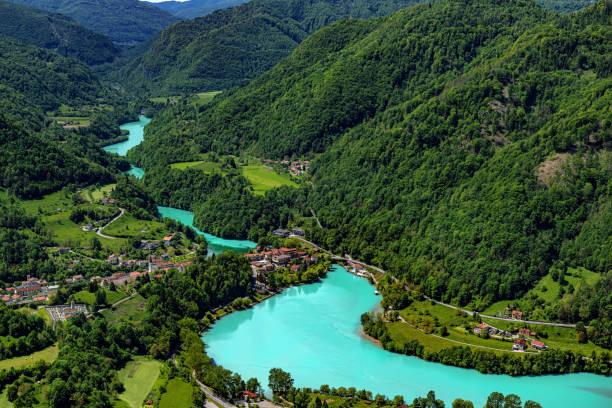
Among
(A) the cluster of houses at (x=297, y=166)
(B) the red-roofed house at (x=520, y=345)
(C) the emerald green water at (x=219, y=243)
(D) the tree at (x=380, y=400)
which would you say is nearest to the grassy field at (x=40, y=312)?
(C) the emerald green water at (x=219, y=243)

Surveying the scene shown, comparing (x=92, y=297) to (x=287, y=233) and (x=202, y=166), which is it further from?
(x=202, y=166)

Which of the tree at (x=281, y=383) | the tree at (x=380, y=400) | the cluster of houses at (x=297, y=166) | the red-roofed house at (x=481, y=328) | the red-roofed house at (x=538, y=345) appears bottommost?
the tree at (x=281, y=383)

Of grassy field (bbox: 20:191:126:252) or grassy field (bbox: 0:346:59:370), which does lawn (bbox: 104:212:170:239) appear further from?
grassy field (bbox: 0:346:59:370)

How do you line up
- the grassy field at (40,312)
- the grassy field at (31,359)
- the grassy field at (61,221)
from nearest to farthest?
the grassy field at (31,359) → the grassy field at (40,312) → the grassy field at (61,221)

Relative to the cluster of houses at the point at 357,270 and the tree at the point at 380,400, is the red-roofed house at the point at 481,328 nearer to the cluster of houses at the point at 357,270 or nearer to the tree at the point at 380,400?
the tree at the point at 380,400

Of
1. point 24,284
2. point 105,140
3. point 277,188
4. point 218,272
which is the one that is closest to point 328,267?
point 218,272

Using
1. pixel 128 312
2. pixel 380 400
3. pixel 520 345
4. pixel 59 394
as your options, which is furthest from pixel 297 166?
pixel 59 394

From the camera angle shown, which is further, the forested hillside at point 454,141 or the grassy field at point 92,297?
the forested hillside at point 454,141

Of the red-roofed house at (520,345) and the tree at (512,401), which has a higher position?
the red-roofed house at (520,345)
